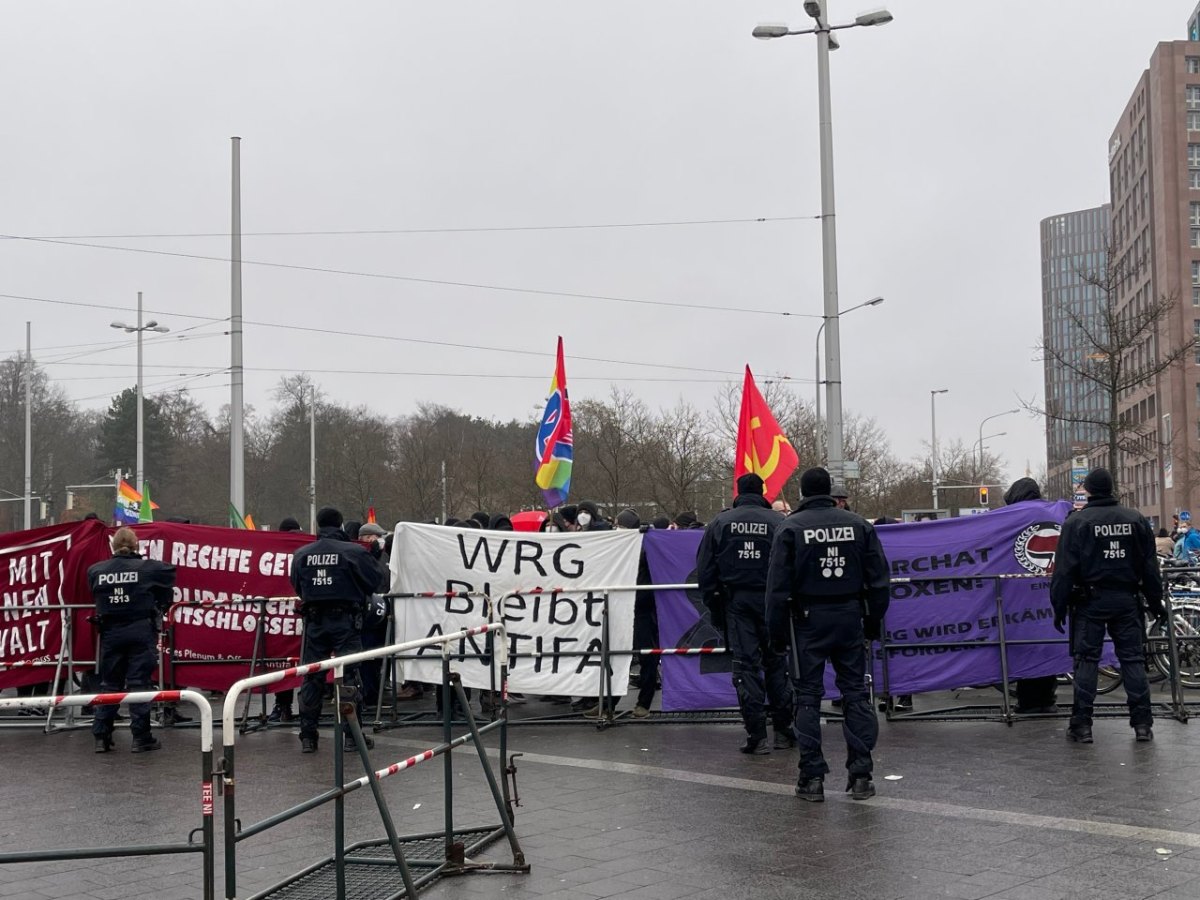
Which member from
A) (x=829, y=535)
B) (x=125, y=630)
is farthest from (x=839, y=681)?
(x=125, y=630)

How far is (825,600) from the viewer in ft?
26.2

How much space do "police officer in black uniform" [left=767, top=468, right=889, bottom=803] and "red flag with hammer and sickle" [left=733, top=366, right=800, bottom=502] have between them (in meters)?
6.66

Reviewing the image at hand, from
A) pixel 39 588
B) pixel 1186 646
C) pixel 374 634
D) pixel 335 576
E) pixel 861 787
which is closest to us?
pixel 861 787

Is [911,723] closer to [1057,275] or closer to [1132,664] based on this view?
[1132,664]

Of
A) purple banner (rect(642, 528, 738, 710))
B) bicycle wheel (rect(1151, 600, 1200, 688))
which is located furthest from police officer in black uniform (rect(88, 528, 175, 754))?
bicycle wheel (rect(1151, 600, 1200, 688))

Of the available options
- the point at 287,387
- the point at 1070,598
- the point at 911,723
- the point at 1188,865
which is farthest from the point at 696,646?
the point at 287,387

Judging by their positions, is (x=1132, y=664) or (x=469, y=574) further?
(x=469, y=574)

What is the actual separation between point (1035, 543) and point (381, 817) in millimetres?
7138

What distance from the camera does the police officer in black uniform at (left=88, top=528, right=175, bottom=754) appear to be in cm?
1057

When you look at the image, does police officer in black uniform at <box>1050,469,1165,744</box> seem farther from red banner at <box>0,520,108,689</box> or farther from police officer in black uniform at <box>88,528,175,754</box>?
red banner at <box>0,520,108,689</box>

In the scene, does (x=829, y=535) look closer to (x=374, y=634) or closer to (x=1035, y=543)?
(x=1035, y=543)

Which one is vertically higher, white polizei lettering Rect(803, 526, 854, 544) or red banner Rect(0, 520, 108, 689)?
white polizei lettering Rect(803, 526, 854, 544)

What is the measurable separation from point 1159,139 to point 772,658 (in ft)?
318

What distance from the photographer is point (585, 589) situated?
11.1 m
